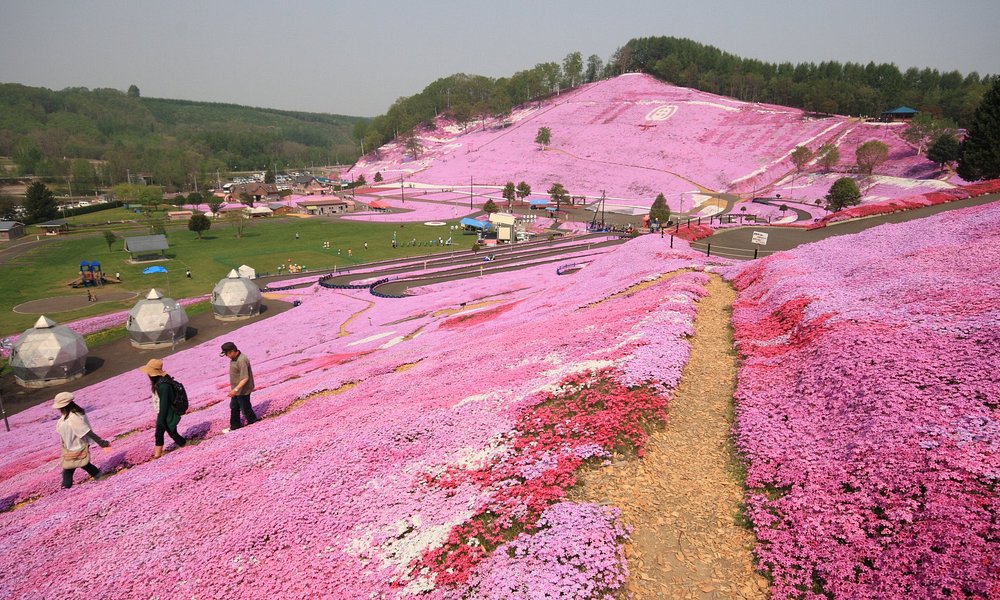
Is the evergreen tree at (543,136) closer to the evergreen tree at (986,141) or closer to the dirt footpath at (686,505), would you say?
the evergreen tree at (986,141)

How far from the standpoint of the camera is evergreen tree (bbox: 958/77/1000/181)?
64.6 meters

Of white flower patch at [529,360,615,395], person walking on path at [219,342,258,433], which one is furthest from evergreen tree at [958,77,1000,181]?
person walking on path at [219,342,258,433]

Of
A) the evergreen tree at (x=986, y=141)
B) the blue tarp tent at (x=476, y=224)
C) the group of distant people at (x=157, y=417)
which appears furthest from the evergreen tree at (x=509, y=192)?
the group of distant people at (x=157, y=417)

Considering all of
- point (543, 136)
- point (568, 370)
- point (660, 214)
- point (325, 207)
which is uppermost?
point (543, 136)

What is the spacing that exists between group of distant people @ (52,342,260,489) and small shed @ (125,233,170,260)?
8316 cm

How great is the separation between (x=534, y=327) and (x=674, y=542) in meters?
16.5

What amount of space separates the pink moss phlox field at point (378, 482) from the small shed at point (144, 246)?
71.1 metres

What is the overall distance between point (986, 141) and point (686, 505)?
8715cm

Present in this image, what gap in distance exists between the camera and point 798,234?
54.7 meters

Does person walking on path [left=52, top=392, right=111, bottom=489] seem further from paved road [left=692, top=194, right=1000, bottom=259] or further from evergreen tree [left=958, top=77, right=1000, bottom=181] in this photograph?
evergreen tree [left=958, top=77, right=1000, bottom=181]

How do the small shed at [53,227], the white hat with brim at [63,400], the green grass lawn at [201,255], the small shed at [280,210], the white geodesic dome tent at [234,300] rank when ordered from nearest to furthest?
the white hat with brim at [63,400]
the white geodesic dome tent at [234,300]
the green grass lawn at [201,255]
the small shed at [53,227]
the small shed at [280,210]

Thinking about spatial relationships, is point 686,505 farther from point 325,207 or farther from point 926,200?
point 325,207

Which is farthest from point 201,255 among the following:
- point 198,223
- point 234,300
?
point 234,300

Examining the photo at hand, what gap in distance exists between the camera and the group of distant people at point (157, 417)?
15117 mm
